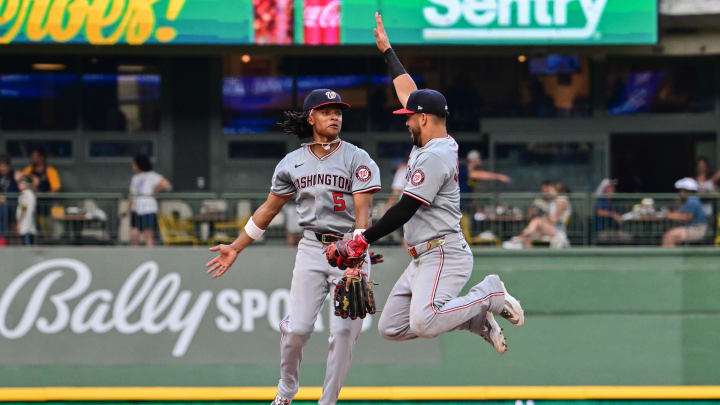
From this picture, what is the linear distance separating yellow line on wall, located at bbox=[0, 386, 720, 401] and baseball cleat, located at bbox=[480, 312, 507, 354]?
3125 millimetres

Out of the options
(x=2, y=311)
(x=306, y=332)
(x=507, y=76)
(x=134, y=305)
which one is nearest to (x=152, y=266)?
(x=134, y=305)

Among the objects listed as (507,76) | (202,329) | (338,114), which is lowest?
(202,329)

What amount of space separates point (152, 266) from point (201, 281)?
1.77ft

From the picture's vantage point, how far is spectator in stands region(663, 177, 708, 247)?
454 inches

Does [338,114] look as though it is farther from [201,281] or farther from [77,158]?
[77,158]

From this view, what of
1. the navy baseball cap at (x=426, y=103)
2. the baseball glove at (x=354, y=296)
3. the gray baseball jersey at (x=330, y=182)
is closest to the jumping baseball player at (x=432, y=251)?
the navy baseball cap at (x=426, y=103)

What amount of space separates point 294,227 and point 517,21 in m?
4.72

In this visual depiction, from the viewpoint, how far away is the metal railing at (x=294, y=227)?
37.8 ft

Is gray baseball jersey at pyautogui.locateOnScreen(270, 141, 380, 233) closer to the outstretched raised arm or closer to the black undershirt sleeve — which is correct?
the black undershirt sleeve

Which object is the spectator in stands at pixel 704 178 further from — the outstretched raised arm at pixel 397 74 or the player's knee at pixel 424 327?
the player's knee at pixel 424 327

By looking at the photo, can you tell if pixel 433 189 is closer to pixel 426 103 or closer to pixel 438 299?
pixel 426 103

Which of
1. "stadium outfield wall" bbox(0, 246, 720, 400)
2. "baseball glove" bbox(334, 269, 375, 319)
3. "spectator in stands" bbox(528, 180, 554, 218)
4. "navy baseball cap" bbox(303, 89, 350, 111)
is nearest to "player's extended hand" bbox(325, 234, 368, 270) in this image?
"baseball glove" bbox(334, 269, 375, 319)

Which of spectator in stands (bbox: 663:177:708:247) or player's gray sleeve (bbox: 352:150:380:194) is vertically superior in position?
player's gray sleeve (bbox: 352:150:380:194)

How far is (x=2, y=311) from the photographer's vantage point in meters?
11.3
